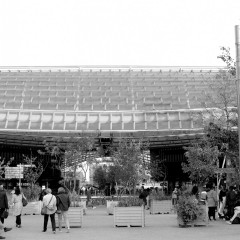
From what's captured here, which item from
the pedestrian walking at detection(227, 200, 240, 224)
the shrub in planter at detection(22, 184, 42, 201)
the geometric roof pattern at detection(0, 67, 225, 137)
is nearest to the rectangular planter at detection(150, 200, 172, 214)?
the shrub in planter at detection(22, 184, 42, 201)

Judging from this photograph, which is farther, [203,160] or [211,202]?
[203,160]

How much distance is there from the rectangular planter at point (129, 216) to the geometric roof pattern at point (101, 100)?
2709cm

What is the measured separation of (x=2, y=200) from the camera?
20469mm

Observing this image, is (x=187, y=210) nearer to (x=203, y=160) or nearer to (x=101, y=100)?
(x=203, y=160)

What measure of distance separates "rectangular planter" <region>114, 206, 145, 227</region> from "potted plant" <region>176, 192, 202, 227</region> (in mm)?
1587

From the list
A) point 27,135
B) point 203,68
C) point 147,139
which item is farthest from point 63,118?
point 203,68

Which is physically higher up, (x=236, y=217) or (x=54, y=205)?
(x=54, y=205)

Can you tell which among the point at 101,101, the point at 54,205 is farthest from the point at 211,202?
the point at 101,101

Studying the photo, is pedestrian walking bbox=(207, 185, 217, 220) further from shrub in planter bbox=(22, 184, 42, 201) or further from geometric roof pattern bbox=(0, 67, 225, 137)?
geometric roof pattern bbox=(0, 67, 225, 137)

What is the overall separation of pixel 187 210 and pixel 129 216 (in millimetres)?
2472

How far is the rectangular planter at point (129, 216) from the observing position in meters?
22.2

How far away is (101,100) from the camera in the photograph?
57469 millimetres

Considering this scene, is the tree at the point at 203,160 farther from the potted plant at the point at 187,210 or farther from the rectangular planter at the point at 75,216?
the rectangular planter at the point at 75,216
